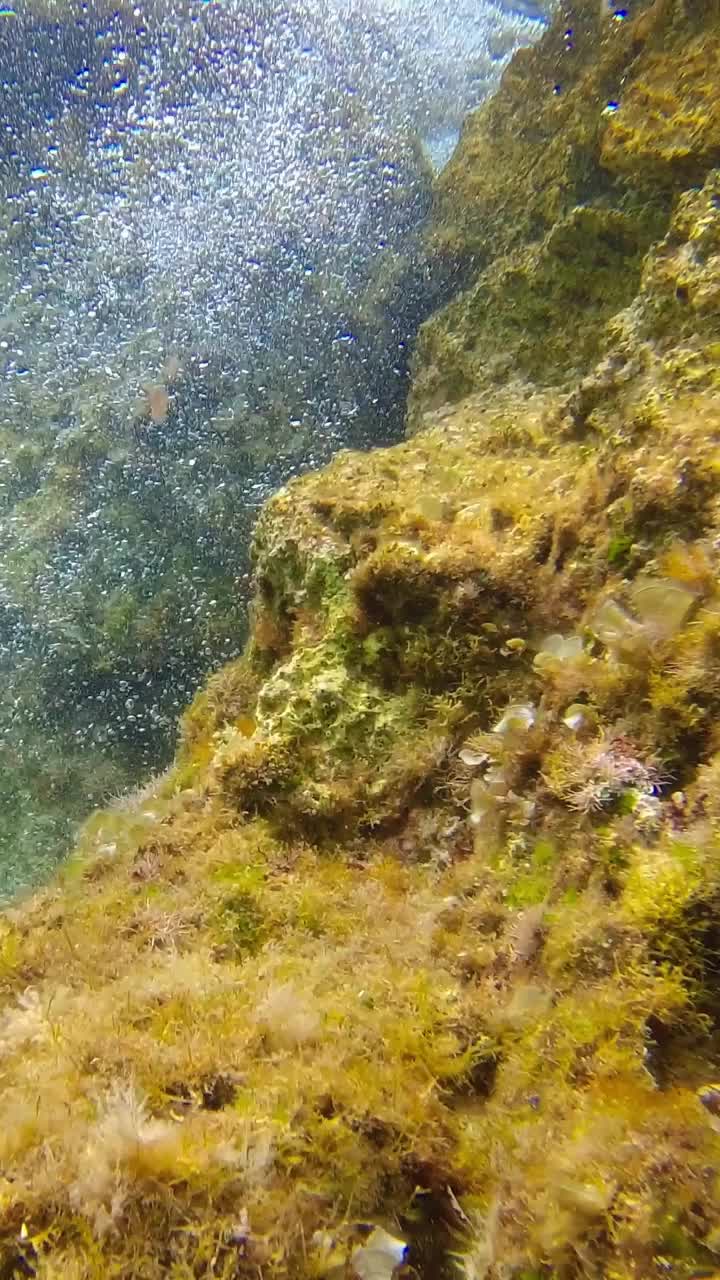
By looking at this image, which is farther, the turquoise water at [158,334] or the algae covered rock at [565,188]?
the turquoise water at [158,334]

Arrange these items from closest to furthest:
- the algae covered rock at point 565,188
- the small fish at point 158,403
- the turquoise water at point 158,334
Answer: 1. the algae covered rock at point 565,188
2. the turquoise water at point 158,334
3. the small fish at point 158,403

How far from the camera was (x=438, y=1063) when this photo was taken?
6.25 feet

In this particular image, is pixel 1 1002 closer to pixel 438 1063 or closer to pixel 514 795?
pixel 438 1063

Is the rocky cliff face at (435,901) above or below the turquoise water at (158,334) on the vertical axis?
below

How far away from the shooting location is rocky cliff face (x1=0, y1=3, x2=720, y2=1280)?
1.49 metres

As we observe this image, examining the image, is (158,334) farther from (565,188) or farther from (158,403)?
(565,188)

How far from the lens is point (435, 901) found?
2477 mm

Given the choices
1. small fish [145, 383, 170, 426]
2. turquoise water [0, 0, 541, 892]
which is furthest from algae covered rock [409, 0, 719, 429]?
small fish [145, 383, 170, 426]

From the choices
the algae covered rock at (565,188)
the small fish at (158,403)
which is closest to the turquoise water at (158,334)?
the small fish at (158,403)

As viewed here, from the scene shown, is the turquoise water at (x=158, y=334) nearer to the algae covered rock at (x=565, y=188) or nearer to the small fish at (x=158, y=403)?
the small fish at (x=158, y=403)

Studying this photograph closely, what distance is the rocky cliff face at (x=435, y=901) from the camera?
1.49 meters

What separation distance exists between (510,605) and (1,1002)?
2299 millimetres

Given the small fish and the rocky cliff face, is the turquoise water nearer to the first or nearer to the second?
the small fish

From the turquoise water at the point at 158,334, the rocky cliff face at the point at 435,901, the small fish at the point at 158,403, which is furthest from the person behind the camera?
the small fish at the point at 158,403
